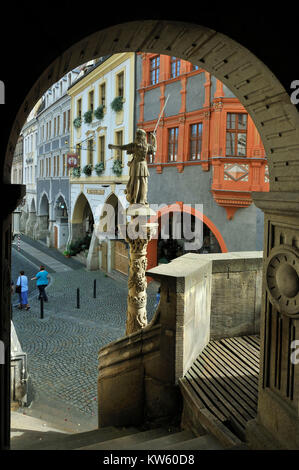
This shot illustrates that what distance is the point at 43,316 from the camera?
1293 centimetres

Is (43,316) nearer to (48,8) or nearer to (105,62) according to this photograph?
(48,8)

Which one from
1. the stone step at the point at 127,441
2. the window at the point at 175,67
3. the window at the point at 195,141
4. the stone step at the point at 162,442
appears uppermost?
the window at the point at 175,67

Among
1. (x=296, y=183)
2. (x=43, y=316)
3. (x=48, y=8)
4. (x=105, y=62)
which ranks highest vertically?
(x=105, y=62)

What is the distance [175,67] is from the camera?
15.9m

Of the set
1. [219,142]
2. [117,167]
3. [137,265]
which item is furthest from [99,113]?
[137,265]

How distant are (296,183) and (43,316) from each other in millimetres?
11266

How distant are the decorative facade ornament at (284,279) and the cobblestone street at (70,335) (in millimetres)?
4964

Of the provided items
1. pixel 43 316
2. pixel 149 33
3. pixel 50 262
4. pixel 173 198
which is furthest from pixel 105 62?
pixel 149 33

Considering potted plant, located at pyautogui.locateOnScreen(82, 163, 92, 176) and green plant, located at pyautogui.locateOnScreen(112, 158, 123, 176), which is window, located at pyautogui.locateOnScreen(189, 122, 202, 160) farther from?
potted plant, located at pyautogui.locateOnScreen(82, 163, 92, 176)

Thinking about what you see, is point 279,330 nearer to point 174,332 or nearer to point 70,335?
point 174,332

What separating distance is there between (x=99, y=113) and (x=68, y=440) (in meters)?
19.0

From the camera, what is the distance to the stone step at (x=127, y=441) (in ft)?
13.9

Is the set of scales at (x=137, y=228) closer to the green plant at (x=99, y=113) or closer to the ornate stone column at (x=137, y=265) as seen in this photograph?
the ornate stone column at (x=137, y=265)

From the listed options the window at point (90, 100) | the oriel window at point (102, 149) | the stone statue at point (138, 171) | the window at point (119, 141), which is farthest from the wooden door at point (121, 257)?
the stone statue at point (138, 171)
